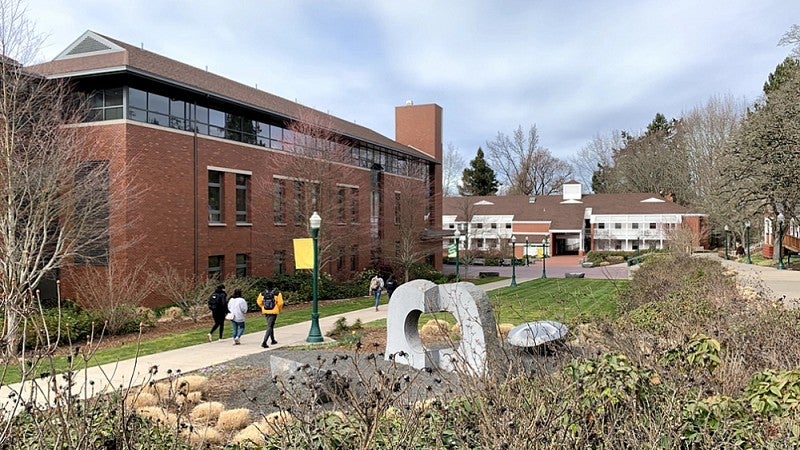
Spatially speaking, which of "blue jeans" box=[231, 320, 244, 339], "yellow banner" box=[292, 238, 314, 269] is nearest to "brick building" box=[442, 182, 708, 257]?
"yellow banner" box=[292, 238, 314, 269]

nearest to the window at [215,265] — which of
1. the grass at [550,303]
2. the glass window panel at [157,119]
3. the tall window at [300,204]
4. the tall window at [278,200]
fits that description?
the tall window at [278,200]

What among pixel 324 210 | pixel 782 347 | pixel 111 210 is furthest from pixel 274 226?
pixel 782 347

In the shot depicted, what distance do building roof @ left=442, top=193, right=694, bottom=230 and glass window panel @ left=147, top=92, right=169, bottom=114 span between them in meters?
45.2

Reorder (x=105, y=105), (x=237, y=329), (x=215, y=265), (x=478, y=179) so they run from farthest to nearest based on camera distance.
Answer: (x=478, y=179) → (x=215, y=265) → (x=105, y=105) → (x=237, y=329)

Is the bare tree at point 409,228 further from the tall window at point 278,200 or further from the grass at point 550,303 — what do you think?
the tall window at point 278,200

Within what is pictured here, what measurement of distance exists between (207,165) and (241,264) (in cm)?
491

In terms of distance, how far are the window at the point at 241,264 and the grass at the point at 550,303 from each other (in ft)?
33.0

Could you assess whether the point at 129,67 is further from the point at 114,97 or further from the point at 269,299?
the point at 269,299

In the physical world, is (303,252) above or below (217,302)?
above

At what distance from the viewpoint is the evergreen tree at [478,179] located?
292 ft

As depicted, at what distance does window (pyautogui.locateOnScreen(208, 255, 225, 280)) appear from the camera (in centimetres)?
2558

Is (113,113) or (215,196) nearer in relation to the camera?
(113,113)

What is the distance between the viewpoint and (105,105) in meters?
21.8

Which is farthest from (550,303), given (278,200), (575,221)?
(575,221)
